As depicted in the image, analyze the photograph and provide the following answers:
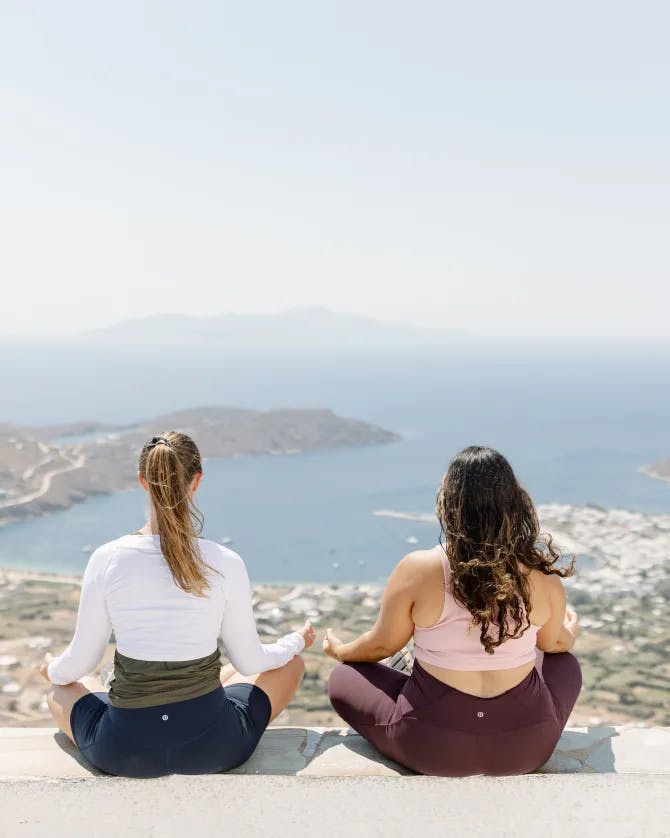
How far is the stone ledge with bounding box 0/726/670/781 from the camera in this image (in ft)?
7.26

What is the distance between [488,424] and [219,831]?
8250 centimetres

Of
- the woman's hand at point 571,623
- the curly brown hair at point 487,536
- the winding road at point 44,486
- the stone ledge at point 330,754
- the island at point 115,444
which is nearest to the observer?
the curly brown hair at point 487,536

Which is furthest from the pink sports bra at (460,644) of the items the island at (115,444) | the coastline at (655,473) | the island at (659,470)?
the island at (659,470)

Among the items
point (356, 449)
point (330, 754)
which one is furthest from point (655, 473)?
point (330, 754)

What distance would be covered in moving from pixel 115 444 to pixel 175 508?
65373 millimetres

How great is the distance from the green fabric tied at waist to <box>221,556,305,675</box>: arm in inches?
5.3

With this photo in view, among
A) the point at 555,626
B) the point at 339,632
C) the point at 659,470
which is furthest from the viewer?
the point at 659,470

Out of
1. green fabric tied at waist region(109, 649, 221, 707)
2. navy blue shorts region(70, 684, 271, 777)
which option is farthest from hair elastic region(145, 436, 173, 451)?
navy blue shorts region(70, 684, 271, 777)

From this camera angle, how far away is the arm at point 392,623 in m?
2.03

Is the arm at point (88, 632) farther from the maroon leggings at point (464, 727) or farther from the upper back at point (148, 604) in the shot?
the maroon leggings at point (464, 727)

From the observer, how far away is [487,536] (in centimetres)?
195

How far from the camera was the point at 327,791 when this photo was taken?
1.71m

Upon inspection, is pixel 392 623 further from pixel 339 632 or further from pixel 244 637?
pixel 339 632

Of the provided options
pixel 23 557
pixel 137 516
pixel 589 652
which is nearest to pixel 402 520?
pixel 137 516
